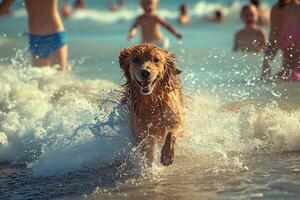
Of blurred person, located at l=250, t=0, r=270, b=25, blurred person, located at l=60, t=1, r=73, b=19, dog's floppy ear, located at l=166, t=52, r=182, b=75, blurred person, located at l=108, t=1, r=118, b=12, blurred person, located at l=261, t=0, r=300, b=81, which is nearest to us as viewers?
dog's floppy ear, located at l=166, t=52, r=182, b=75

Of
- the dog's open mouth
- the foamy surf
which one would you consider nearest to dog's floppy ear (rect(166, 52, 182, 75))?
the dog's open mouth

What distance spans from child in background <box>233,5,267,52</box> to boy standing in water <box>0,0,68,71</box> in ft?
12.6

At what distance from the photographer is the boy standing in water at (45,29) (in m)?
6.94

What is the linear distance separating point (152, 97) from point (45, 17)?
2.62 metres

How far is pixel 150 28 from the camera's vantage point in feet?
33.5

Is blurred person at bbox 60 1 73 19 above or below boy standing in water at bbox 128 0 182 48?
above

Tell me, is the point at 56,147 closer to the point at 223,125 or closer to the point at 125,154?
the point at 125,154

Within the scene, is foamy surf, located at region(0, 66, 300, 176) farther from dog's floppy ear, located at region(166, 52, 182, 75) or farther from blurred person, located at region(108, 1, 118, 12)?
blurred person, located at region(108, 1, 118, 12)

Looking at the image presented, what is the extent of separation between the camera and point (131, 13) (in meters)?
28.9

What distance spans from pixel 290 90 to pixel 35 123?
2890 mm

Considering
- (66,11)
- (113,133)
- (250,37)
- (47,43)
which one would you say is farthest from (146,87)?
(66,11)

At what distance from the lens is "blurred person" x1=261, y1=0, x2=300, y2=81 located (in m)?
7.10

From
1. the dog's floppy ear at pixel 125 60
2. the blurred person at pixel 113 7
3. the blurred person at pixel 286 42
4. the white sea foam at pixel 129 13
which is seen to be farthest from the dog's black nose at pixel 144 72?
the blurred person at pixel 113 7

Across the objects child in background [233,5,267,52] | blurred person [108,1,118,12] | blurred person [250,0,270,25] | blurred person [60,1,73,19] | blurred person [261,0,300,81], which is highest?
blurred person [108,1,118,12]
